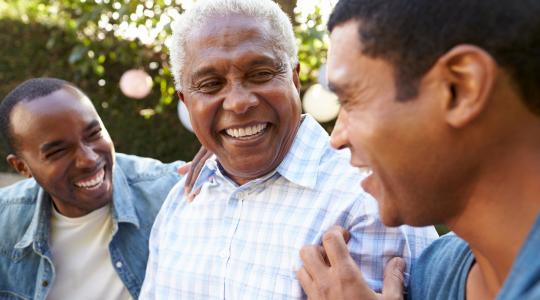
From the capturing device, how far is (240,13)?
74.7 inches

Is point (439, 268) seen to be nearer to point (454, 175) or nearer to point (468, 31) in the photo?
point (454, 175)

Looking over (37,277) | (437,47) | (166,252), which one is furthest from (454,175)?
(37,277)

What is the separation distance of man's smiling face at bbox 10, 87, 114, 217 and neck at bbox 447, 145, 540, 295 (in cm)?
219

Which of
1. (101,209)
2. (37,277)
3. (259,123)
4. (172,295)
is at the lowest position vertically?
(37,277)

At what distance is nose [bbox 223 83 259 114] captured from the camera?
1926 mm

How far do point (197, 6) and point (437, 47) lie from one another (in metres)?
1.09

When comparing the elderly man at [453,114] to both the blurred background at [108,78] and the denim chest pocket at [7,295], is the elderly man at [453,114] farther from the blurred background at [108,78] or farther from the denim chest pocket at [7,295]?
the blurred background at [108,78]

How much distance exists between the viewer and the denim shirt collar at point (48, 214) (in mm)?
2982

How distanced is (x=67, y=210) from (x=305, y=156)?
5.56 ft

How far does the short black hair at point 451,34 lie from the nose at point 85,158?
2.10 m

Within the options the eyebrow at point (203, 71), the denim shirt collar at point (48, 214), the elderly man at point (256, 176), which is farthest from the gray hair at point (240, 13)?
the denim shirt collar at point (48, 214)

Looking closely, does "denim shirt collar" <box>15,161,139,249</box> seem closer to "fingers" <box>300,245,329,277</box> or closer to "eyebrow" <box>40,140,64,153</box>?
"eyebrow" <box>40,140,64,153</box>

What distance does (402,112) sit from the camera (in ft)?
3.92

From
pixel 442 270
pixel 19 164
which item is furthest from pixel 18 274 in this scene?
pixel 442 270
